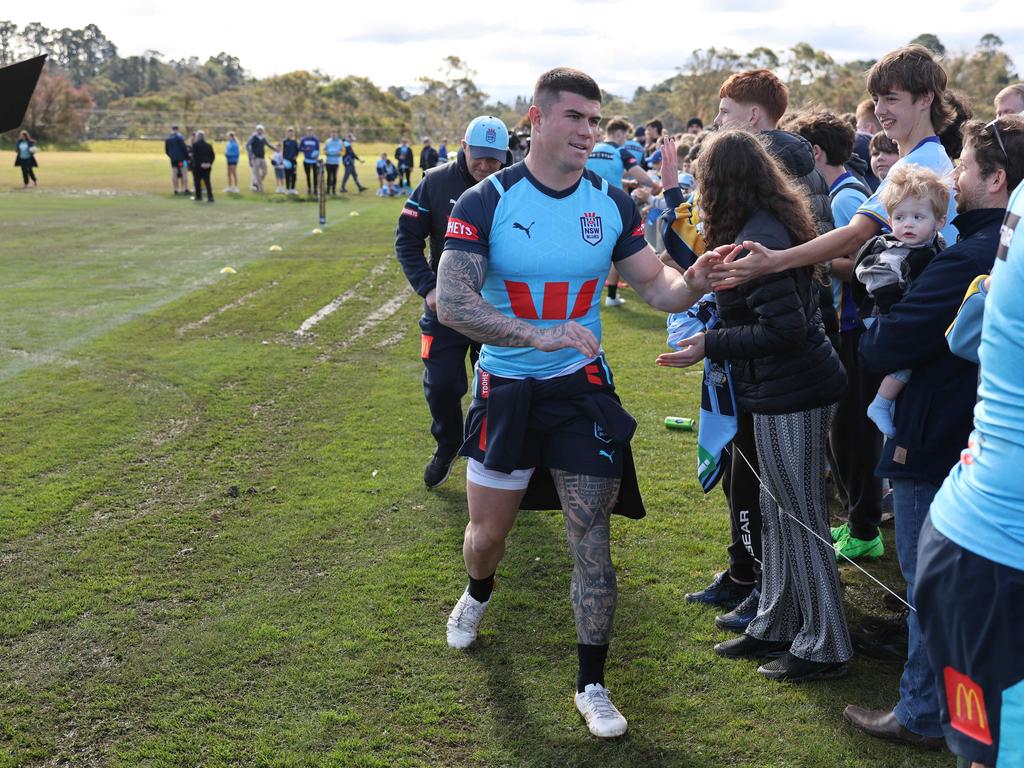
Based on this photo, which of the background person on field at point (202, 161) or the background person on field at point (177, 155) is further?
the background person on field at point (177, 155)

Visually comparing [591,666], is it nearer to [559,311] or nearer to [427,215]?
[559,311]

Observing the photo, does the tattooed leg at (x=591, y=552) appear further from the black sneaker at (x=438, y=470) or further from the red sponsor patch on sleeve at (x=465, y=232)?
the black sneaker at (x=438, y=470)

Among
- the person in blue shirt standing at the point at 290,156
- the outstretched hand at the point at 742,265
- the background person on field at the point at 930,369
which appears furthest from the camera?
the person in blue shirt standing at the point at 290,156

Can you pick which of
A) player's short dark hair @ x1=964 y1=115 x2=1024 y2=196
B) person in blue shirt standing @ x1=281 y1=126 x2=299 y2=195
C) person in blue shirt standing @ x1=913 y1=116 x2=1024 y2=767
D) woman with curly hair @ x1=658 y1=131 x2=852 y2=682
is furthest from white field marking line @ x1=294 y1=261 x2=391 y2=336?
person in blue shirt standing @ x1=281 y1=126 x2=299 y2=195

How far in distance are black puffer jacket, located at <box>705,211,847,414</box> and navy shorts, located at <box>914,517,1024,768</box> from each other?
5.36ft

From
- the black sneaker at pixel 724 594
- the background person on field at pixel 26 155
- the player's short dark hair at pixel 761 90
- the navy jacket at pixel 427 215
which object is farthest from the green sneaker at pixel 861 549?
the background person on field at pixel 26 155

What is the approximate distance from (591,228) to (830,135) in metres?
2.11

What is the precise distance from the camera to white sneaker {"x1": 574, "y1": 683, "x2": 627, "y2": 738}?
3668 millimetres

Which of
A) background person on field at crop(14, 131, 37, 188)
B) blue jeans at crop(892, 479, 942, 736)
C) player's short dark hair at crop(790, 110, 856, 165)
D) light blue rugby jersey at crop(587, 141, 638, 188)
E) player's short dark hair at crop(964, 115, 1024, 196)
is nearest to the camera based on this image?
player's short dark hair at crop(964, 115, 1024, 196)

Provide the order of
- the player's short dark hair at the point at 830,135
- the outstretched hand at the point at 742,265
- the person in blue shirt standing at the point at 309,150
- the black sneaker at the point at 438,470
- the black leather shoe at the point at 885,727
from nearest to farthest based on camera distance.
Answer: the black leather shoe at the point at 885,727 < the outstretched hand at the point at 742,265 < the player's short dark hair at the point at 830,135 < the black sneaker at the point at 438,470 < the person in blue shirt standing at the point at 309,150

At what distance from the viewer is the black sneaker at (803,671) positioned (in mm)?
4082

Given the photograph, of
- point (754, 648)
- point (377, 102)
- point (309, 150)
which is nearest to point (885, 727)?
point (754, 648)

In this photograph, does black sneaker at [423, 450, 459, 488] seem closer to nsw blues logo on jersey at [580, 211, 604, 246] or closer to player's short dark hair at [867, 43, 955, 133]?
nsw blues logo on jersey at [580, 211, 604, 246]

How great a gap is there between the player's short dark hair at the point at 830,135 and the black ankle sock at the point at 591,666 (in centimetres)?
302
